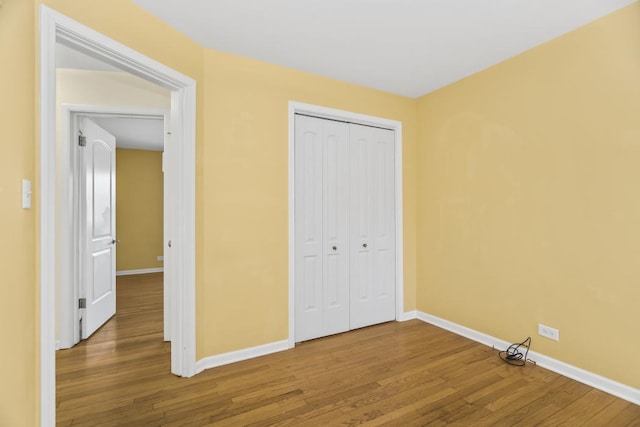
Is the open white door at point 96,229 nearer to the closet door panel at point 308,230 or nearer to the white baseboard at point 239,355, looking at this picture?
the white baseboard at point 239,355

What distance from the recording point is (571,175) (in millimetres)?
2273

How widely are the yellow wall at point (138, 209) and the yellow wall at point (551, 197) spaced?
19.0 ft

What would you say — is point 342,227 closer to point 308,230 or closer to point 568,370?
point 308,230

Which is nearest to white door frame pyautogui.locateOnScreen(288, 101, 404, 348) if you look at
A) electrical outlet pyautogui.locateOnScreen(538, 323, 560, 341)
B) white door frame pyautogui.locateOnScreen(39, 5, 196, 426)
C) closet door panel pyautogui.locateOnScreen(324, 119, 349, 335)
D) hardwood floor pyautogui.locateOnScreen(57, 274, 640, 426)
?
closet door panel pyautogui.locateOnScreen(324, 119, 349, 335)

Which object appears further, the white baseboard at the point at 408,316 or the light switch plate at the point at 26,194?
the white baseboard at the point at 408,316

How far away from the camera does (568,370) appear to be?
7.47ft

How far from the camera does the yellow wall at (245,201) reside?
2.49 metres

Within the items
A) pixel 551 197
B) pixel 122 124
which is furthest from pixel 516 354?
pixel 122 124

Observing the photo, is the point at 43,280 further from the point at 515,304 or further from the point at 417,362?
the point at 515,304

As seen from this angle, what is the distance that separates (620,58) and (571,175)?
811mm

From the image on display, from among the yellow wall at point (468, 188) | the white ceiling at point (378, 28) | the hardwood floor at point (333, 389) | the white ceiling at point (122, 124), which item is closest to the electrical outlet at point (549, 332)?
the yellow wall at point (468, 188)

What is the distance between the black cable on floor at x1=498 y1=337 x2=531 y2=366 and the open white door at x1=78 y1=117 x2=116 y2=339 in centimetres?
392

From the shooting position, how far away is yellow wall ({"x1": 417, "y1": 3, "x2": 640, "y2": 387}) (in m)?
2.03

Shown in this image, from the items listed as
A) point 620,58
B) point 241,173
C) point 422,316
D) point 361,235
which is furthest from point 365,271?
point 620,58
